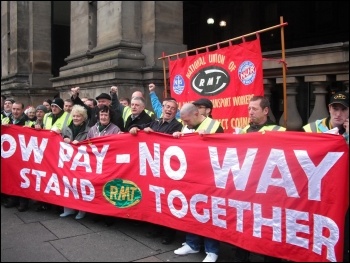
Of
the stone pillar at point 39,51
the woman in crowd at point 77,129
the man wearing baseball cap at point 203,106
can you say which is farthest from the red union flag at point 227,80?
the stone pillar at point 39,51

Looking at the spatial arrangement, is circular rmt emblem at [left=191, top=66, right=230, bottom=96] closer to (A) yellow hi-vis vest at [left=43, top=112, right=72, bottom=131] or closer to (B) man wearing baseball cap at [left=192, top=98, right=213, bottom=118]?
(B) man wearing baseball cap at [left=192, top=98, right=213, bottom=118]

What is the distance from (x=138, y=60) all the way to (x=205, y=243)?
5.51 meters

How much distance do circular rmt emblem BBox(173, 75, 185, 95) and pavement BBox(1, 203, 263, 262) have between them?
226 centimetres

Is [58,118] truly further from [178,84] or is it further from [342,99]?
[342,99]

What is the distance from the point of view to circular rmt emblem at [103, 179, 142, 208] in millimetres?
4746

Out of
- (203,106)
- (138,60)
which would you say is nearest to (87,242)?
(203,106)

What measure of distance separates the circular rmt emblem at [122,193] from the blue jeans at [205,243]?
847mm

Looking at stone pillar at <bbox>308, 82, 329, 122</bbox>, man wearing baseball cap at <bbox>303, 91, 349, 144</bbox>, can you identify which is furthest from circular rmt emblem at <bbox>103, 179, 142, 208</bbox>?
stone pillar at <bbox>308, 82, 329, 122</bbox>

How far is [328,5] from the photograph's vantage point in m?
13.5

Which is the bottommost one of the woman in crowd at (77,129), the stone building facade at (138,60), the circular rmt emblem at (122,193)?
the circular rmt emblem at (122,193)

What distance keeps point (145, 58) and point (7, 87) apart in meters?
8.56

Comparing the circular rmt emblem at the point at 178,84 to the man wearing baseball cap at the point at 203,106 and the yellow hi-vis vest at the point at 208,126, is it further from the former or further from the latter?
the yellow hi-vis vest at the point at 208,126

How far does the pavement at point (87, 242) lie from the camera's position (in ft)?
13.4

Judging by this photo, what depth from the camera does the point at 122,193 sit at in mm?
4855
